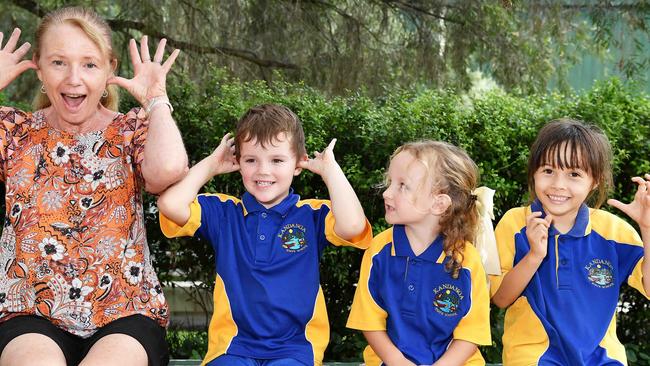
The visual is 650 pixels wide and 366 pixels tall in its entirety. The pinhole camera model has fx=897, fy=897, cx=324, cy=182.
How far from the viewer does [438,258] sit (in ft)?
11.2

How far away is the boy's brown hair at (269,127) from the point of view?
353 centimetres

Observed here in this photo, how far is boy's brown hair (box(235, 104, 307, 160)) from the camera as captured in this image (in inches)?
139

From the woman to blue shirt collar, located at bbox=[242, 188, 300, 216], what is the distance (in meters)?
0.30

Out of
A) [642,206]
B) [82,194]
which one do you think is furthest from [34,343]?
[642,206]

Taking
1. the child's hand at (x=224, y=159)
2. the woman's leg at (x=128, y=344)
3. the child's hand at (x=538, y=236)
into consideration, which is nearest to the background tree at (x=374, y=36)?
the child's hand at (x=224, y=159)

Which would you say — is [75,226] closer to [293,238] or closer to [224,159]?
[224,159]

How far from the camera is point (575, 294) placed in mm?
3467

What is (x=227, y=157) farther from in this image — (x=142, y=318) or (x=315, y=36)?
(x=315, y=36)

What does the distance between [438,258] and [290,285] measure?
0.59 metres

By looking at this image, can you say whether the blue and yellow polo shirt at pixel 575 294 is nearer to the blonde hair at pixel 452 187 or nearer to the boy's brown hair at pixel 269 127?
the blonde hair at pixel 452 187

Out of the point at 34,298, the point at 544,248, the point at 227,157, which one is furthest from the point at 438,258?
the point at 34,298

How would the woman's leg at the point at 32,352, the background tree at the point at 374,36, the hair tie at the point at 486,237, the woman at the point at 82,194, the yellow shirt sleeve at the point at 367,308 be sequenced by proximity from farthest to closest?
the background tree at the point at 374,36 → the hair tie at the point at 486,237 → the yellow shirt sleeve at the point at 367,308 → the woman at the point at 82,194 → the woman's leg at the point at 32,352

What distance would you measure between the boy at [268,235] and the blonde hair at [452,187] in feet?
1.03

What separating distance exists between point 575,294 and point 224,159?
1493 millimetres
